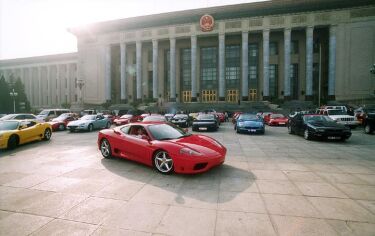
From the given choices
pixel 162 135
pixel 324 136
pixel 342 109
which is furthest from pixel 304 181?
pixel 342 109

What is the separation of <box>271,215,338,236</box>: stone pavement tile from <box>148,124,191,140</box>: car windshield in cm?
362

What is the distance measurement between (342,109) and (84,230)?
901 inches

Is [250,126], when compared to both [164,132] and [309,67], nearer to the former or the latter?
[164,132]

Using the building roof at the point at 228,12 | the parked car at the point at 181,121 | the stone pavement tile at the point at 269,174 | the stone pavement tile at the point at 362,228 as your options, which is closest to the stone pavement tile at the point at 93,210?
the stone pavement tile at the point at 269,174

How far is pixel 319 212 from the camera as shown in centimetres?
365

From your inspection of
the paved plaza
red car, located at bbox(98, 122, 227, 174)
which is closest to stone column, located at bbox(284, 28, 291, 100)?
the paved plaza

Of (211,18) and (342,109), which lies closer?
(342,109)

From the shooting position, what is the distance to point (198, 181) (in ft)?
17.2

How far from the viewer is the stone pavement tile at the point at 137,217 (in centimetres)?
330

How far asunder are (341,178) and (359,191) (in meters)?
0.84

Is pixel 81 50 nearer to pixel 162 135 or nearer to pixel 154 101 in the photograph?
pixel 154 101

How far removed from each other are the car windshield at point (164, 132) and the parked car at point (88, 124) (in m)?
11.8

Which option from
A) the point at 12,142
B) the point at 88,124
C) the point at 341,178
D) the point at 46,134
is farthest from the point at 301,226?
the point at 88,124

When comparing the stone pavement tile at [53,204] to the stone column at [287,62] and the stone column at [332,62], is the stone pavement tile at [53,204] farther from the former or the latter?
the stone column at [332,62]
